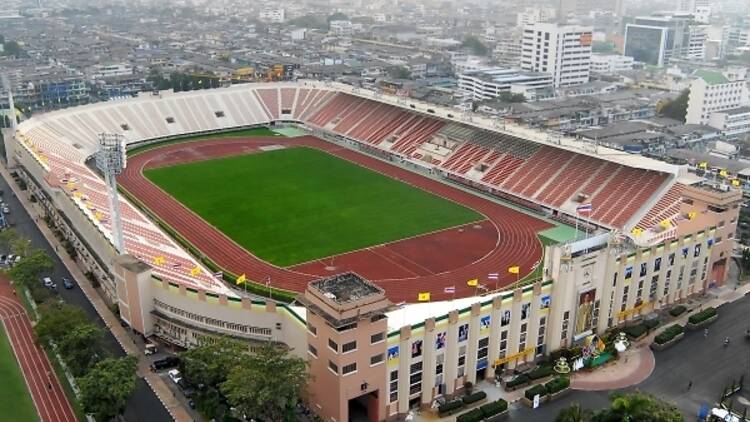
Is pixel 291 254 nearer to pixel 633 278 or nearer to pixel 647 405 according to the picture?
pixel 633 278

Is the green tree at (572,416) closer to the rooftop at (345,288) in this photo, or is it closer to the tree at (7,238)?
the rooftop at (345,288)

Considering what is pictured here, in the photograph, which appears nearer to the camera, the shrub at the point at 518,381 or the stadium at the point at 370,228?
the stadium at the point at 370,228

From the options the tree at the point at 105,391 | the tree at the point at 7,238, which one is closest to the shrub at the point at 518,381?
the tree at the point at 105,391

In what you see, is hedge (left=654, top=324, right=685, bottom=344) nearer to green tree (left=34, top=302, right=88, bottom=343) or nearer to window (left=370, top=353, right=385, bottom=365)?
window (left=370, top=353, right=385, bottom=365)

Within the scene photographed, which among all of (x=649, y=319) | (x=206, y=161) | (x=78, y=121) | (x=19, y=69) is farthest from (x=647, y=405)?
(x=19, y=69)

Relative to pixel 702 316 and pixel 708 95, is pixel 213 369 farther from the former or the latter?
pixel 708 95

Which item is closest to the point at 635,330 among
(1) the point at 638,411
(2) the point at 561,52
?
(1) the point at 638,411
